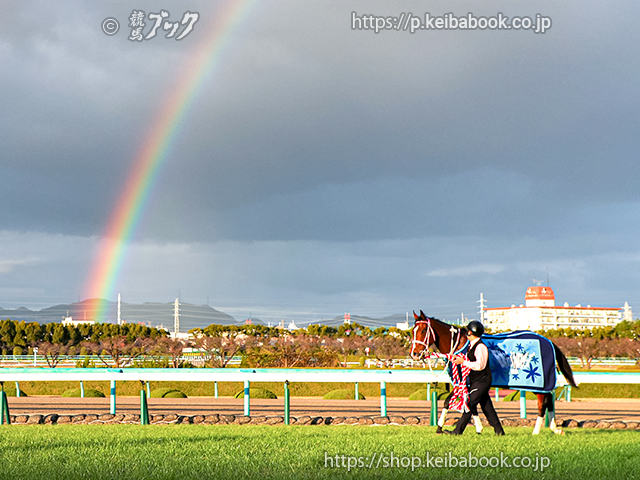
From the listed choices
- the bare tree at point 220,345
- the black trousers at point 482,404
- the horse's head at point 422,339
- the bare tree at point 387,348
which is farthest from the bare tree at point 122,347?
the black trousers at point 482,404

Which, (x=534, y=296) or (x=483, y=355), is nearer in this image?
(x=483, y=355)

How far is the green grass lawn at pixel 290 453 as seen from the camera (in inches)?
214

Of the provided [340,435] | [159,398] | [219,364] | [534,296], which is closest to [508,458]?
[340,435]

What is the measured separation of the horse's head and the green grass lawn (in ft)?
3.68

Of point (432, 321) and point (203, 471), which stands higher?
point (432, 321)

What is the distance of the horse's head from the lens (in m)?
9.47

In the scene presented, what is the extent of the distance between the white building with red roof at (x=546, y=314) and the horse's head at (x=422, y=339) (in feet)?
545

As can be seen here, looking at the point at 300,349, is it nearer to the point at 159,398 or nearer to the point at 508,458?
the point at 159,398

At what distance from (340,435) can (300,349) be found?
37005 millimetres

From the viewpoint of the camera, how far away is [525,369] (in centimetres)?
904

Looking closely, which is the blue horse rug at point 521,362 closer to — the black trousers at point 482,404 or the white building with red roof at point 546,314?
the black trousers at point 482,404

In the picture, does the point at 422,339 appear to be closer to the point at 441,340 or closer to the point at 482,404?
the point at 441,340

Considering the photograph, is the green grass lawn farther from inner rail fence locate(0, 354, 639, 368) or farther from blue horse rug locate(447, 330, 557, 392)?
inner rail fence locate(0, 354, 639, 368)

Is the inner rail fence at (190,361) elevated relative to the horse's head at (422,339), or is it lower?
lower
